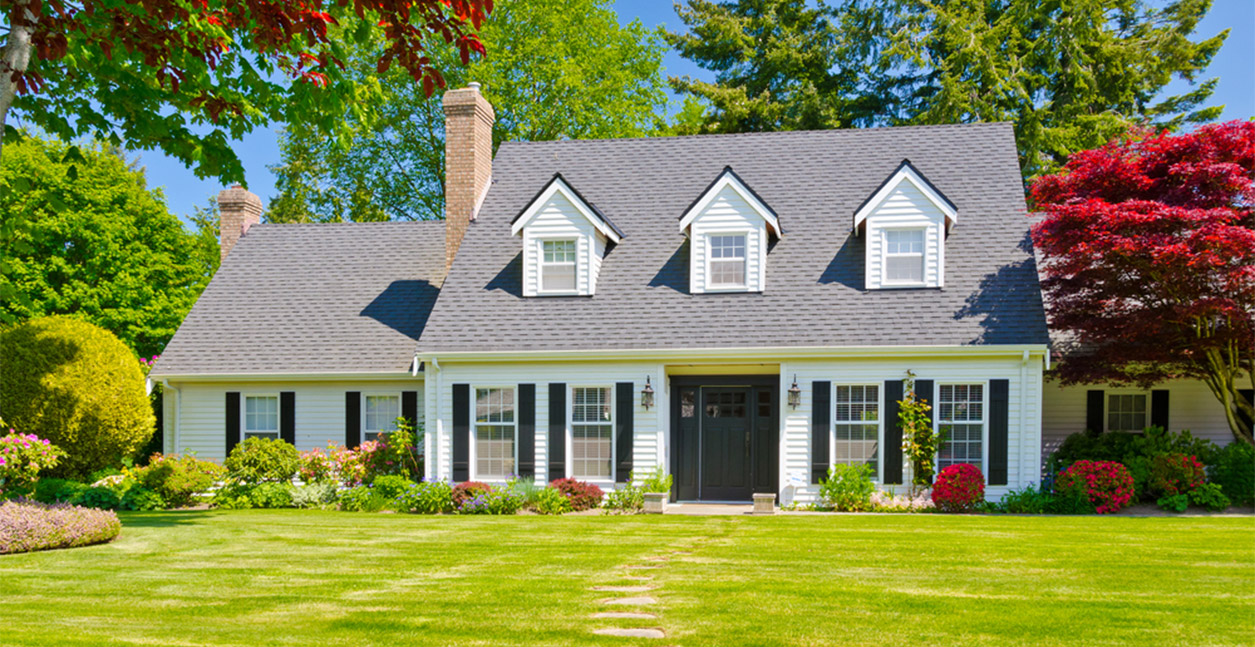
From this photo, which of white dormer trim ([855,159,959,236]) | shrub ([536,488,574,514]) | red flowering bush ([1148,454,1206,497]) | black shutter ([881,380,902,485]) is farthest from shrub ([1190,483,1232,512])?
shrub ([536,488,574,514])

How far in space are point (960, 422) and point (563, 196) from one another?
27.1 ft

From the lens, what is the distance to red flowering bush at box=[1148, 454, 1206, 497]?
17.3 meters

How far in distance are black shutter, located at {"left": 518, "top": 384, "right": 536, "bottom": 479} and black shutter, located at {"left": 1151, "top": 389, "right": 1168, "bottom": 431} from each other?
464 inches

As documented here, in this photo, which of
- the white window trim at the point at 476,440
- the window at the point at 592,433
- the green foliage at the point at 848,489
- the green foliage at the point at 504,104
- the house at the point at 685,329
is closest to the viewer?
the green foliage at the point at 848,489

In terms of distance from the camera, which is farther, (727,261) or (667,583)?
(727,261)

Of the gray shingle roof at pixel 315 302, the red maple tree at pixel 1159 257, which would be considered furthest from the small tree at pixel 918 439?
the gray shingle roof at pixel 315 302

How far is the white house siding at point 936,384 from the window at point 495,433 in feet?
16.3

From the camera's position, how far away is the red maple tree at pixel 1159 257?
16.8 m

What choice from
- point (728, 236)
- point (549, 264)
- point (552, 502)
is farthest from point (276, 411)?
point (728, 236)

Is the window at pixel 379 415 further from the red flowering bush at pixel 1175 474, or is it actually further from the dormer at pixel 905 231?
the red flowering bush at pixel 1175 474

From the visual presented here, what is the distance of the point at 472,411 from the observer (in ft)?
64.3

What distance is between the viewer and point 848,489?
17.9 meters

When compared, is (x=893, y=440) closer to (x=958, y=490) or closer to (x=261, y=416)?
(x=958, y=490)

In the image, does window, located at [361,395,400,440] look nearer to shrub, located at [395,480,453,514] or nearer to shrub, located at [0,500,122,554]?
shrub, located at [395,480,453,514]
